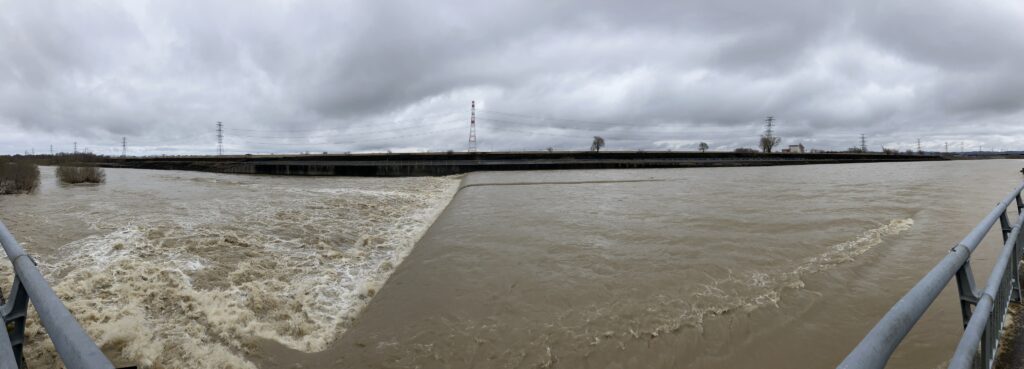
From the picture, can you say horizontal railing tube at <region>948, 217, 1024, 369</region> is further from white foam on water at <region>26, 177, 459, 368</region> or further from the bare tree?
the bare tree

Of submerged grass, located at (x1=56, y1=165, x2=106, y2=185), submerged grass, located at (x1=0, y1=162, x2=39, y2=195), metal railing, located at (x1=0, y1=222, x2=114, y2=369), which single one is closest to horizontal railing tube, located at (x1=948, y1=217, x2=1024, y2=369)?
metal railing, located at (x1=0, y1=222, x2=114, y2=369)

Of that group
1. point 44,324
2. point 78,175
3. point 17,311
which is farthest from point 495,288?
point 78,175

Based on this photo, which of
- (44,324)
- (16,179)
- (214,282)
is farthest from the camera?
(16,179)

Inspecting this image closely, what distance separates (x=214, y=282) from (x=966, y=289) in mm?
8705

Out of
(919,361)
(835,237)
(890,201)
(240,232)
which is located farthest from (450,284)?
(890,201)

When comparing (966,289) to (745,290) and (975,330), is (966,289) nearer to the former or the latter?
(975,330)

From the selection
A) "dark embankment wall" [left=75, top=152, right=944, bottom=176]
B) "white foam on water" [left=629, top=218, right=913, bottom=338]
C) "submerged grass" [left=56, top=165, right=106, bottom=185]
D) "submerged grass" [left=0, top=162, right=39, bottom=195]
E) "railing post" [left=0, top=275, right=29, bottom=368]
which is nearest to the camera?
"railing post" [left=0, top=275, right=29, bottom=368]

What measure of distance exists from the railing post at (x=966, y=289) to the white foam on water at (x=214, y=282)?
578 cm

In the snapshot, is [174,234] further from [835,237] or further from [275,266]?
[835,237]

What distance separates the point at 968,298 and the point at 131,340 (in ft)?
25.0

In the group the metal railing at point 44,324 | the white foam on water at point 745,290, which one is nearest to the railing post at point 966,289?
the white foam on water at point 745,290

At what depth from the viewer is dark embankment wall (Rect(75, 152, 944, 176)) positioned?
156 ft

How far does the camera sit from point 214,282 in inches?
261

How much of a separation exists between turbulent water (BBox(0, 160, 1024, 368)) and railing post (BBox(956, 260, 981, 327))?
192 centimetres
